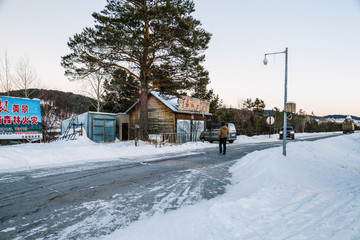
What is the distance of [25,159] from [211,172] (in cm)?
763

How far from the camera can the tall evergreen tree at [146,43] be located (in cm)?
1263

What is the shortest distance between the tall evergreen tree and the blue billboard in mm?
3620

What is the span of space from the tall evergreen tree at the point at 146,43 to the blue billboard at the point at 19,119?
143 inches

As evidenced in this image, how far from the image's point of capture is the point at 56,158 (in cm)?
856

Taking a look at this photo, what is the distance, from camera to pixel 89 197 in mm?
4074

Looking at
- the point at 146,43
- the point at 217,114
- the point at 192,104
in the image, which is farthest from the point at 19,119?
the point at 217,114

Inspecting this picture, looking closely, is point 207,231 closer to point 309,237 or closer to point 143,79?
point 309,237

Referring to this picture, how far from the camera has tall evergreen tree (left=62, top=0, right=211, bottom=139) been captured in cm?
1263

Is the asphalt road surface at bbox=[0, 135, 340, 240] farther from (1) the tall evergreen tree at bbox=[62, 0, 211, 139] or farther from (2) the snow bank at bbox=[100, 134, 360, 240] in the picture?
(1) the tall evergreen tree at bbox=[62, 0, 211, 139]

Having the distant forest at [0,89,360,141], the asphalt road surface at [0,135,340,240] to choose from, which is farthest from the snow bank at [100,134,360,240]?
the distant forest at [0,89,360,141]

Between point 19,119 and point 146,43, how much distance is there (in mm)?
9284

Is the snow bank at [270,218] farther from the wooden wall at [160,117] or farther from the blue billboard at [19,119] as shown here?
the wooden wall at [160,117]

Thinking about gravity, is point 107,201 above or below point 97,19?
below

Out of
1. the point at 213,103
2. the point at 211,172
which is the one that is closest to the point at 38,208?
the point at 211,172
